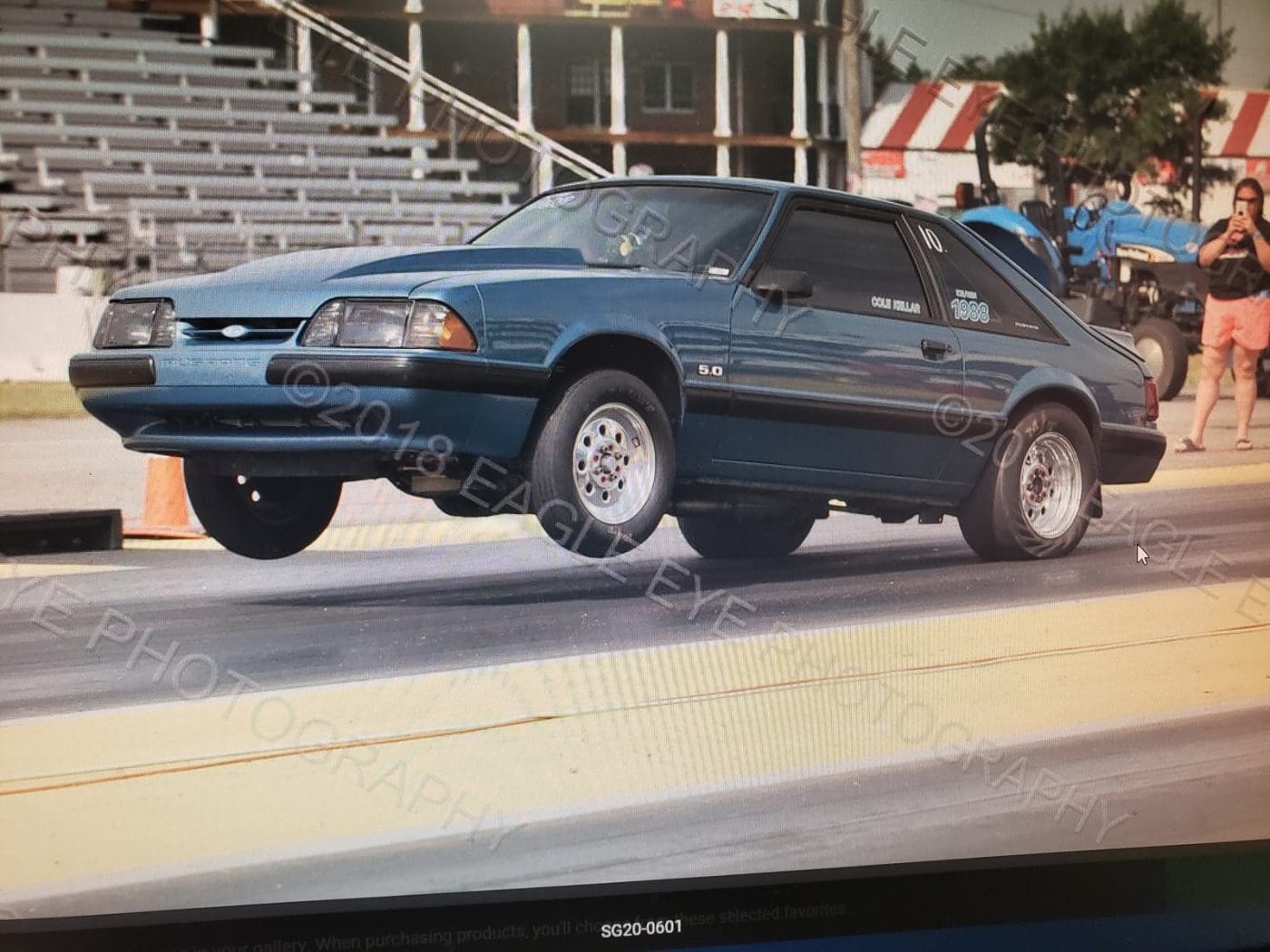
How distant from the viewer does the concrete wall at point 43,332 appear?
13.4ft

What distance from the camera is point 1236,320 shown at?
6.08 m

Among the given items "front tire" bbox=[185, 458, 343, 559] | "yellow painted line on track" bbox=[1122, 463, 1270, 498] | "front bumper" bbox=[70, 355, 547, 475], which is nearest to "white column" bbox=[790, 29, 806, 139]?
"front bumper" bbox=[70, 355, 547, 475]

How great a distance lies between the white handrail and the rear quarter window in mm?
1122

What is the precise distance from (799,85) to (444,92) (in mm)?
1072

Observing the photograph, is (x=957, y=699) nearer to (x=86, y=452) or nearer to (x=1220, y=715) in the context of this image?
(x=1220, y=715)

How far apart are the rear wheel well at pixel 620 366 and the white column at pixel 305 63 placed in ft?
3.26

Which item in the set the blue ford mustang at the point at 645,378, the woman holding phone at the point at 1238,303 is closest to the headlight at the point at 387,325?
the blue ford mustang at the point at 645,378

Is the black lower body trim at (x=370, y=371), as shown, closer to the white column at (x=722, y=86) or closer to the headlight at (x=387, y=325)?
the headlight at (x=387, y=325)

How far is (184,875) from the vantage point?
404cm

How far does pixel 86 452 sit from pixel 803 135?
2.26 metres

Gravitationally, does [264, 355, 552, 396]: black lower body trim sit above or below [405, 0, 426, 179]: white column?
below

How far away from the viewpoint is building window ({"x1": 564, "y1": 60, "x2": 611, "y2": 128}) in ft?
15.6

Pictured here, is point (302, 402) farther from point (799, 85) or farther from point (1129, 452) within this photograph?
point (1129, 452)

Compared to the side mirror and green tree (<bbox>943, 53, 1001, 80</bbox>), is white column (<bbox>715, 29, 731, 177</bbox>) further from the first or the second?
green tree (<bbox>943, 53, 1001, 80</bbox>)
